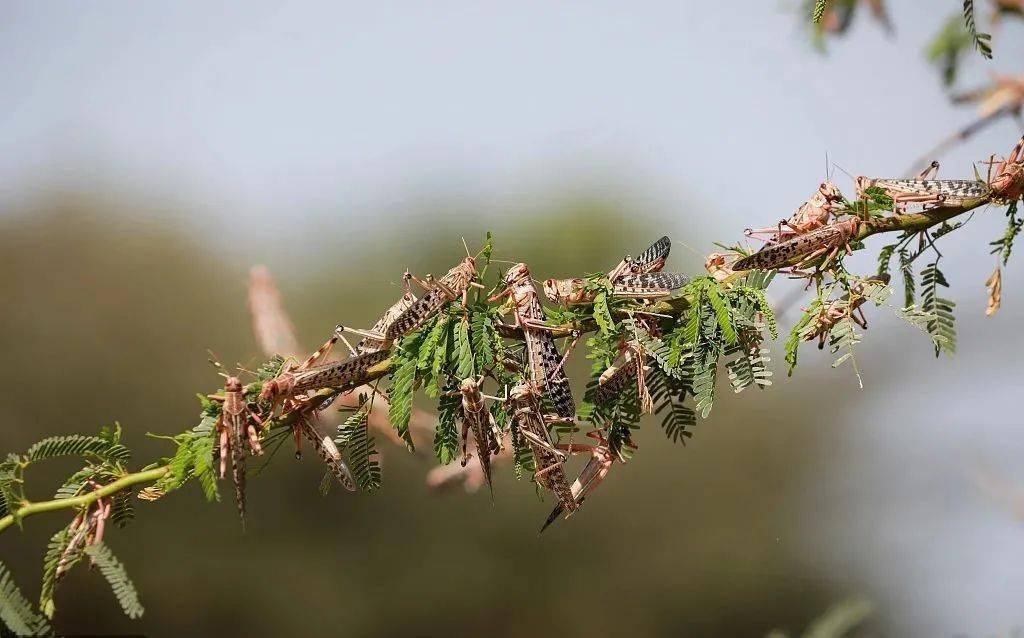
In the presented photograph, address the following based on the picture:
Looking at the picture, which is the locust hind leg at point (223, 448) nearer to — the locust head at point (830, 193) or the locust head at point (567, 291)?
the locust head at point (567, 291)

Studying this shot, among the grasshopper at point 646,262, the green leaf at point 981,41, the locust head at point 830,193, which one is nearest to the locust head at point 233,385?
the grasshopper at point 646,262

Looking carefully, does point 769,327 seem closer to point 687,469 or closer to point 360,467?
point 360,467

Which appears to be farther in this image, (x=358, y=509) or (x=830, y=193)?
(x=358, y=509)

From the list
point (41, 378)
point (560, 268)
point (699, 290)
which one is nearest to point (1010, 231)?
point (699, 290)

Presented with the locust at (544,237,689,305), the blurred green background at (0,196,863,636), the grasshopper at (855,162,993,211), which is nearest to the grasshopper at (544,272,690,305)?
the locust at (544,237,689,305)

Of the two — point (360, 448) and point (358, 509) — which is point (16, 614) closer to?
point (360, 448)

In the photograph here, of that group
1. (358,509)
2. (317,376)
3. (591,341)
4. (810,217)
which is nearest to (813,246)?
(810,217)

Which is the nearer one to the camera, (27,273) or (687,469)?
(27,273)
